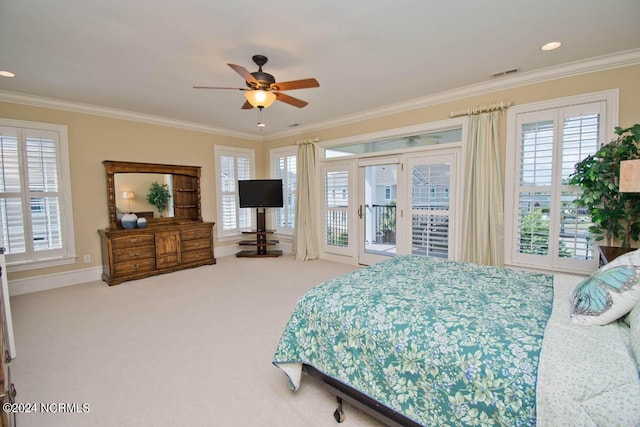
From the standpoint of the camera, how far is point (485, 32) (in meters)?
2.40

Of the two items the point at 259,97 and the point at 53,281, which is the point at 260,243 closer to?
the point at 53,281

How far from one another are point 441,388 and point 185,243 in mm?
4726

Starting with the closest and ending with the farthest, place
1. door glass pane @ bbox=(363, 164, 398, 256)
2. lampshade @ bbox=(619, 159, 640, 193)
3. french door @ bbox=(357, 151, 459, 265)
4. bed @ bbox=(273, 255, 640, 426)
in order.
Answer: bed @ bbox=(273, 255, 640, 426) → lampshade @ bbox=(619, 159, 640, 193) → french door @ bbox=(357, 151, 459, 265) → door glass pane @ bbox=(363, 164, 398, 256)

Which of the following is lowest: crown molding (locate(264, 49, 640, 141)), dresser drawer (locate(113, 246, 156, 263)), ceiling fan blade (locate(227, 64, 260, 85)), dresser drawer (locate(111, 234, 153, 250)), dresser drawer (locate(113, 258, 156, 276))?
dresser drawer (locate(113, 258, 156, 276))

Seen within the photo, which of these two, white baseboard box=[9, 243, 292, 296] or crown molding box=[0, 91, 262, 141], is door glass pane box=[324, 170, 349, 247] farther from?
white baseboard box=[9, 243, 292, 296]

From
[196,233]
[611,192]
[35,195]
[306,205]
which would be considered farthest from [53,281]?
[611,192]

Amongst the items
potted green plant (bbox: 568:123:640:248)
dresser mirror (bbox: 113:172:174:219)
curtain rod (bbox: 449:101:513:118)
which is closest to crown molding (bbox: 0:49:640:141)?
curtain rod (bbox: 449:101:513:118)

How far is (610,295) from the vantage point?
4.40 feet

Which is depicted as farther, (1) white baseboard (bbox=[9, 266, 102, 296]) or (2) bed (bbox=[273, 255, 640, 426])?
(1) white baseboard (bbox=[9, 266, 102, 296])

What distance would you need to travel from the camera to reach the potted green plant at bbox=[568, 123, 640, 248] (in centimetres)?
253

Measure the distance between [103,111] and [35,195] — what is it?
1542 millimetres

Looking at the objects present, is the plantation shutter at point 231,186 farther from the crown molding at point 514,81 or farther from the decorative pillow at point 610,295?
the decorative pillow at point 610,295

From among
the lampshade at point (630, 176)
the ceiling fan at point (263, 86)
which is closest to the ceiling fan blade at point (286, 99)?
the ceiling fan at point (263, 86)

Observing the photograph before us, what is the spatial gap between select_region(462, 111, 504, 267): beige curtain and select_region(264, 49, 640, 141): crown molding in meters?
0.35
